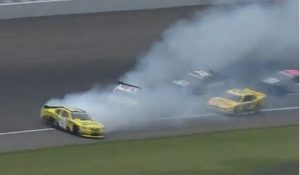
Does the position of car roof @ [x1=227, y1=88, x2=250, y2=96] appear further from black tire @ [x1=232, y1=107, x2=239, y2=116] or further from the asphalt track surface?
the asphalt track surface

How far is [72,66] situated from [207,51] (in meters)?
4.45

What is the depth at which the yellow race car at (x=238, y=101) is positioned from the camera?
29484mm

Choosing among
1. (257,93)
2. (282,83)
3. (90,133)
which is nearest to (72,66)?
(257,93)

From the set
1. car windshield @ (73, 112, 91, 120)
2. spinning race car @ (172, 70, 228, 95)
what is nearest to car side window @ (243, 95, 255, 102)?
spinning race car @ (172, 70, 228, 95)

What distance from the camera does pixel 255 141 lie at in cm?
2684

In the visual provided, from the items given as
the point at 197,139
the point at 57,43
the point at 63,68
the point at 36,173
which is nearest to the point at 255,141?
the point at 197,139

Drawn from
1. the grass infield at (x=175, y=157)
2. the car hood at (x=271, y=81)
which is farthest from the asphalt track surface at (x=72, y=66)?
the grass infield at (x=175, y=157)

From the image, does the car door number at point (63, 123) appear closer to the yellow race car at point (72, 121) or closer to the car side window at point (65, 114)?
the yellow race car at point (72, 121)

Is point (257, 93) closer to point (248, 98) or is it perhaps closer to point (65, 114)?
point (248, 98)

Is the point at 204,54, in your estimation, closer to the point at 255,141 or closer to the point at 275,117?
the point at 275,117

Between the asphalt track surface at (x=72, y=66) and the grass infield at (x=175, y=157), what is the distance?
839mm

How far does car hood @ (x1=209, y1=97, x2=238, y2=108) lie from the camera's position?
29.5 meters

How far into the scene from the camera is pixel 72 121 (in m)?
27.6

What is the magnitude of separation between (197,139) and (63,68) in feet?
26.6
